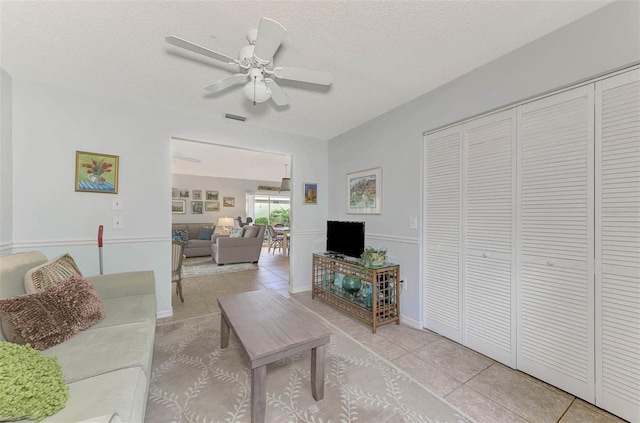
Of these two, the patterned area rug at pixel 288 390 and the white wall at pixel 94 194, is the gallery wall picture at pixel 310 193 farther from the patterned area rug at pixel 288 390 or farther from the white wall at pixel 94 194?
the patterned area rug at pixel 288 390

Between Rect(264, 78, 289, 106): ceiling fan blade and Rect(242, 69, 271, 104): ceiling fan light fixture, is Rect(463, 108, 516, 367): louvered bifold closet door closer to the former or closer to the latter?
Rect(264, 78, 289, 106): ceiling fan blade

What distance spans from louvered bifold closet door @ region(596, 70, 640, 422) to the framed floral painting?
4177mm

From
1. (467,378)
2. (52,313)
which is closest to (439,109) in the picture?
(467,378)

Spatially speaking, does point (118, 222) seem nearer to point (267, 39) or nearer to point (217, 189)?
point (267, 39)

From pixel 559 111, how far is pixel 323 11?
69.9 inches

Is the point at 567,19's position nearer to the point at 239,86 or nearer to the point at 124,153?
the point at 239,86

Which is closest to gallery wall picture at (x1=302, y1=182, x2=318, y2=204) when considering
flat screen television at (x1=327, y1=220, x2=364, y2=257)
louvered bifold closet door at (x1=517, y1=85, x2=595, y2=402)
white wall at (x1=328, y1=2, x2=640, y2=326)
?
white wall at (x1=328, y1=2, x2=640, y2=326)

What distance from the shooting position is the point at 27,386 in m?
0.88

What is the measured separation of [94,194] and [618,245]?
4370mm

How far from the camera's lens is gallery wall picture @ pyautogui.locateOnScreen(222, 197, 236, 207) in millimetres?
8570

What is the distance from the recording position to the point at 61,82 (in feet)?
7.63

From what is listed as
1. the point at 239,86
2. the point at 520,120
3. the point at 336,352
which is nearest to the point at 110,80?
the point at 239,86

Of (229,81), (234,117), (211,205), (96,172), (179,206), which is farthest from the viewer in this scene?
(211,205)

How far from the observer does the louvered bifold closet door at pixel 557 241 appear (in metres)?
1.59
